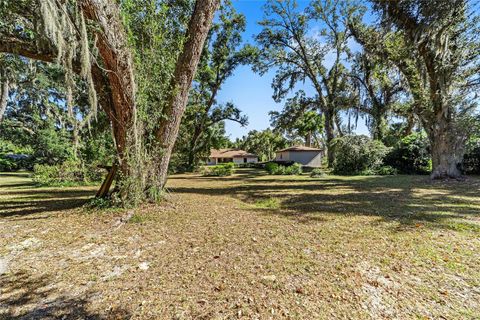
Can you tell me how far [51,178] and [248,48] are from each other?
14163 millimetres

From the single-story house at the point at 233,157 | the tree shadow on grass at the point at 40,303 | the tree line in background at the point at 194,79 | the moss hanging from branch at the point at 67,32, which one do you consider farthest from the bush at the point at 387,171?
the single-story house at the point at 233,157

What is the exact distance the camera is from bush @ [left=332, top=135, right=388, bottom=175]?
1382 centimetres

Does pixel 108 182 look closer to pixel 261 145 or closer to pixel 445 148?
pixel 445 148

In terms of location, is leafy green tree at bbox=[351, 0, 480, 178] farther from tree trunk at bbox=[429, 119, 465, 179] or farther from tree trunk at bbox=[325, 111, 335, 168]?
tree trunk at bbox=[325, 111, 335, 168]

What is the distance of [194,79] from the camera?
35.3 feet

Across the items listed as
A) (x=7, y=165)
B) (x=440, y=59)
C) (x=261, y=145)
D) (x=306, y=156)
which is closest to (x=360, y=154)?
(x=440, y=59)

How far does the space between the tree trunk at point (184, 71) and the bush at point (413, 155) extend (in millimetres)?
14598

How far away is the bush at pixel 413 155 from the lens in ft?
43.9

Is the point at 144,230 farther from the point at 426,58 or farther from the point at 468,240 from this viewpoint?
the point at 426,58

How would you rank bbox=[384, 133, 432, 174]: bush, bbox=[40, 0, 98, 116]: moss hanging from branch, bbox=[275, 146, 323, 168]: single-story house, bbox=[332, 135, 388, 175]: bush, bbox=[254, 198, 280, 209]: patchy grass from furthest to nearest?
bbox=[275, 146, 323, 168]: single-story house < bbox=[332, 135, 388, 175]: bush < bbox=[384, 133, 432, 174]: bush < bbox=[254, 198, 280, 209]: patchy grass < bbox=[40, 0, 98, 116]: moss hanging from branch

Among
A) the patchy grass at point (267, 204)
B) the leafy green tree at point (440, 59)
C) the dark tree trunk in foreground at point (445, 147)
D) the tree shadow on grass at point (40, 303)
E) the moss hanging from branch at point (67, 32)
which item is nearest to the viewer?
the tree shadow on grass at point (40, 303)

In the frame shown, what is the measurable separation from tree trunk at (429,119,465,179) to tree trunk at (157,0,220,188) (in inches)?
401

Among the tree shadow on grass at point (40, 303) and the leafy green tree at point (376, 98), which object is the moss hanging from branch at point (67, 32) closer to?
the tree shadow on grass at point (40, 303)

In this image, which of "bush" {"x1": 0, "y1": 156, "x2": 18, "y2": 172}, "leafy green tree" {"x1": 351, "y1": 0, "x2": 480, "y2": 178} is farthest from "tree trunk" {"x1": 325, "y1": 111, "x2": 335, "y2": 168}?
"bush" {"x1": 0, "y1": 156, "x2": 18, "y2": 172}
